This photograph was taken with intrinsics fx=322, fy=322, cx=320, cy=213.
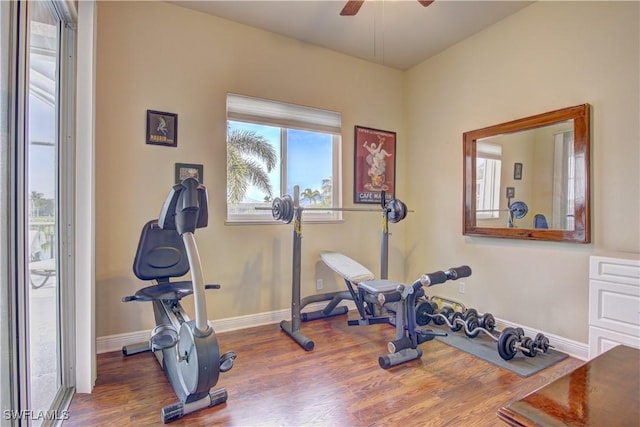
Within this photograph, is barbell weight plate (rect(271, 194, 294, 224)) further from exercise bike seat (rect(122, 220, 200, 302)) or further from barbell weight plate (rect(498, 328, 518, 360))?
barbell weight plate (rect(498, 328, 518, 360))

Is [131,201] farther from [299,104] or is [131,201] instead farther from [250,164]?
[299,104]

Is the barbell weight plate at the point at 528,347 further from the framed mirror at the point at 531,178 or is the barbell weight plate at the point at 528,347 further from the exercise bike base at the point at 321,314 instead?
the exercise bike base at the point at 321,314

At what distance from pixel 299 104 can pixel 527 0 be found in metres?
2.26

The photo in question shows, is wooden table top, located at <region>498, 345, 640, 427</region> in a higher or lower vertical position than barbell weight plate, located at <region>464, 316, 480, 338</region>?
higher

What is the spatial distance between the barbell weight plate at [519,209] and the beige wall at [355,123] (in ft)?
0.97

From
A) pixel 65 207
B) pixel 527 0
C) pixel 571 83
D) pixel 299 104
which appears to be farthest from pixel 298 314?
pixel 527 0

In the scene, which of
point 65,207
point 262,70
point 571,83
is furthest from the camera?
point 262,70

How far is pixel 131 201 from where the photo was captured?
8.96 ft

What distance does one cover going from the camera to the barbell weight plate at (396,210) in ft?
10.4

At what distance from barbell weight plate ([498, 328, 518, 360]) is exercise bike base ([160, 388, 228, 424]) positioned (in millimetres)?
2015

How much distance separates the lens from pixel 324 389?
6.87 feet

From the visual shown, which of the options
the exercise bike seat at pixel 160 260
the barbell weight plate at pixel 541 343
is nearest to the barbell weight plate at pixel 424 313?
the barbell weight plate at pixel 541 343

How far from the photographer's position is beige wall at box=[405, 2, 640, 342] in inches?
93.1

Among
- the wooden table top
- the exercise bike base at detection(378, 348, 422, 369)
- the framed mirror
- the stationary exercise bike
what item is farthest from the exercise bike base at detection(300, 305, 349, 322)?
the wooden table top
